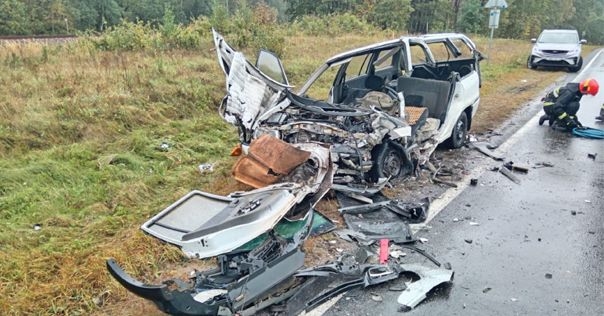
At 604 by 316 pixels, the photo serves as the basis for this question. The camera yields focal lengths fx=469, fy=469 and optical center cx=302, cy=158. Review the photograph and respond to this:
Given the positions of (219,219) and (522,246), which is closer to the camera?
(219,219)

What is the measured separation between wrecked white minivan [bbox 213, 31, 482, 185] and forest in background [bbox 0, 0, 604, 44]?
23397mm

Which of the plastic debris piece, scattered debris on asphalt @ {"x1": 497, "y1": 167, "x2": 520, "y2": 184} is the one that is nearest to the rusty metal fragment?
the plastic debris piece

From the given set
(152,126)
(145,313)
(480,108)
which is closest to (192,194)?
(145,313)

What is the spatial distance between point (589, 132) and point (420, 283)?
261 inches

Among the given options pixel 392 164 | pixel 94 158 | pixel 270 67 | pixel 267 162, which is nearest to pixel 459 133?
pixel 392 164

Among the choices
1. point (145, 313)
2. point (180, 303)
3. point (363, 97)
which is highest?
point (363, 97)

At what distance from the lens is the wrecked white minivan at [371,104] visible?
5578mm

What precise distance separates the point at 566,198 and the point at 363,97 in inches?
115

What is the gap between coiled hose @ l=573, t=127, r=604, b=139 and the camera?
8.47 metres

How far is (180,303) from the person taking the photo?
2.97 metres

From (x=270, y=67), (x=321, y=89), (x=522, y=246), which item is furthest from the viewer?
(x=321, y=89)

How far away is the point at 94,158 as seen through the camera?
6676 mm

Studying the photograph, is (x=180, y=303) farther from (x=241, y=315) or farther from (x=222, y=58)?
(x=222, y=58)

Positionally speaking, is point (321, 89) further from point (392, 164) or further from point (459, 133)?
point (392, 164)
